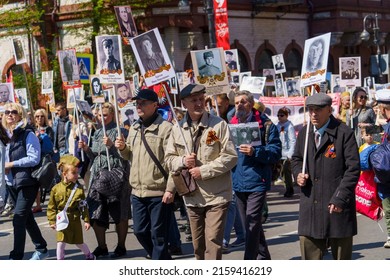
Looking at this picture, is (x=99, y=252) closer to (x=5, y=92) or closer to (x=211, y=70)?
(x=211, y=70)

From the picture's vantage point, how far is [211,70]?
456 inches

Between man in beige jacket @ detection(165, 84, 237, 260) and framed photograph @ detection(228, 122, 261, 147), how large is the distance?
3.34 feet

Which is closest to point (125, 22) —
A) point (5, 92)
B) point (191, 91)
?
point (5, 92)

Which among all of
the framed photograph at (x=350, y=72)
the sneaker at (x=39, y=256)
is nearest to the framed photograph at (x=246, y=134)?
the sneaker at (x=39, y=256)

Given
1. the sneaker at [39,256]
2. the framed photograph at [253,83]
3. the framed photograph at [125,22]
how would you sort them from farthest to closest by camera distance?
1. the framed photograph at [253,83]
2. the framed photograph at [125,22]
3. the sneaker at [39,256]

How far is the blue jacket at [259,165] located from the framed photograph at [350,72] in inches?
451

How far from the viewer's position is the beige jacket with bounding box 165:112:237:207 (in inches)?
313

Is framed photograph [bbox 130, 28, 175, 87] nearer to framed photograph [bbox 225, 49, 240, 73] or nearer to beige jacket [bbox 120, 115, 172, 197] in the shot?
beige jacket [bbox 120, 115, 172, 197]

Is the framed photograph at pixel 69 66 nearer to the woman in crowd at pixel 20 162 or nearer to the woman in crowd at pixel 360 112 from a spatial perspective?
the woman in crowd at pixel 360 112

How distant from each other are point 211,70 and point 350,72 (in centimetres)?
961

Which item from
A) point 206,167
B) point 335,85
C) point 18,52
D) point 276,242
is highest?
point 18,52

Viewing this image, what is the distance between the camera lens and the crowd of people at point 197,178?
24.0 feet
